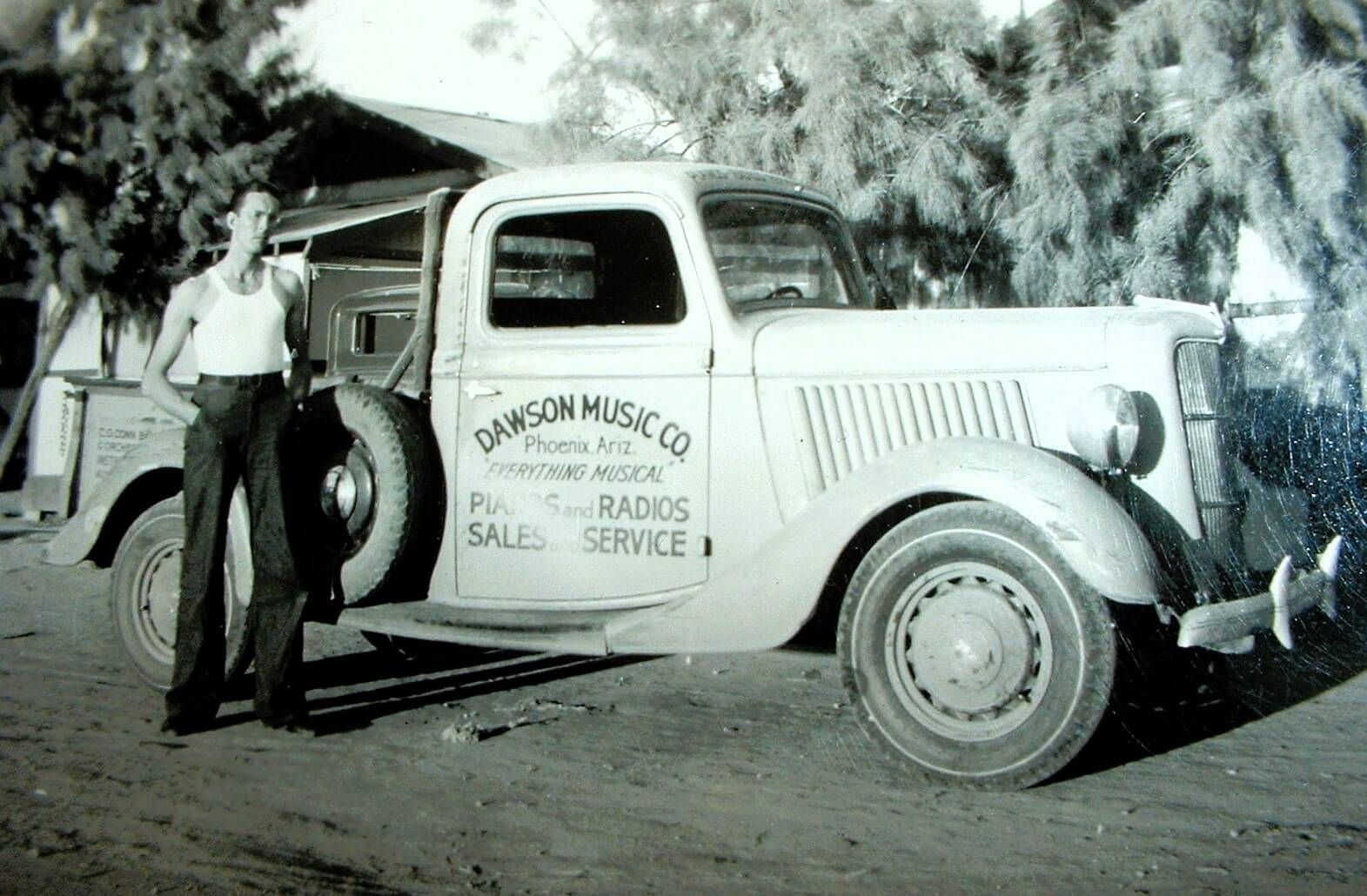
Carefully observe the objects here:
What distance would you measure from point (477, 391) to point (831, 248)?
1.56 m

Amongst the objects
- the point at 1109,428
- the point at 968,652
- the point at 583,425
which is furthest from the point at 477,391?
the point at 1109,428

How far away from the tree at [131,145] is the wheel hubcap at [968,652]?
8.36 metres

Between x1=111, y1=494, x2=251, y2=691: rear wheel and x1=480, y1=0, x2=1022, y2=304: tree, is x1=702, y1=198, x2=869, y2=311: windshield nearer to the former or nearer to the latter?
x1=111, y1=494, x2=251, y2=691: rear wheel

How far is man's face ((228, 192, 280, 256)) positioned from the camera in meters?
4.21

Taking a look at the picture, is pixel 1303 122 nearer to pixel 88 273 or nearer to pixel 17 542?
pixel 17 542

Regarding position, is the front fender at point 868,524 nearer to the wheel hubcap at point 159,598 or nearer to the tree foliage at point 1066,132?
the wheel hubcap at point 159,598

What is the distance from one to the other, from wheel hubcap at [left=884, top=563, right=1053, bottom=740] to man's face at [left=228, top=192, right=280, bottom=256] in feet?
7.82

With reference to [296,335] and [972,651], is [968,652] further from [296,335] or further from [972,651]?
[296,335]

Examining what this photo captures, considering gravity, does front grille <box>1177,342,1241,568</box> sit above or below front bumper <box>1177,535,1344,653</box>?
above

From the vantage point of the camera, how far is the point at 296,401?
4406 millimetres

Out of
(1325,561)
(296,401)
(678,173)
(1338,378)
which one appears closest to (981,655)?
(1325,561)

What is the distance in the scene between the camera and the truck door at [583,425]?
14.1ft

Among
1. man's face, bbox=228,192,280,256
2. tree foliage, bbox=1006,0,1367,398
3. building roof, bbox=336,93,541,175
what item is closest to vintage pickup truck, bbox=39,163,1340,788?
man's face, bbox=228,192,280,256

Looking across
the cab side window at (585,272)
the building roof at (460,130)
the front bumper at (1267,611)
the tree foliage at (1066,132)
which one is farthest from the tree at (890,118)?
the front bumper at (1267,611)
